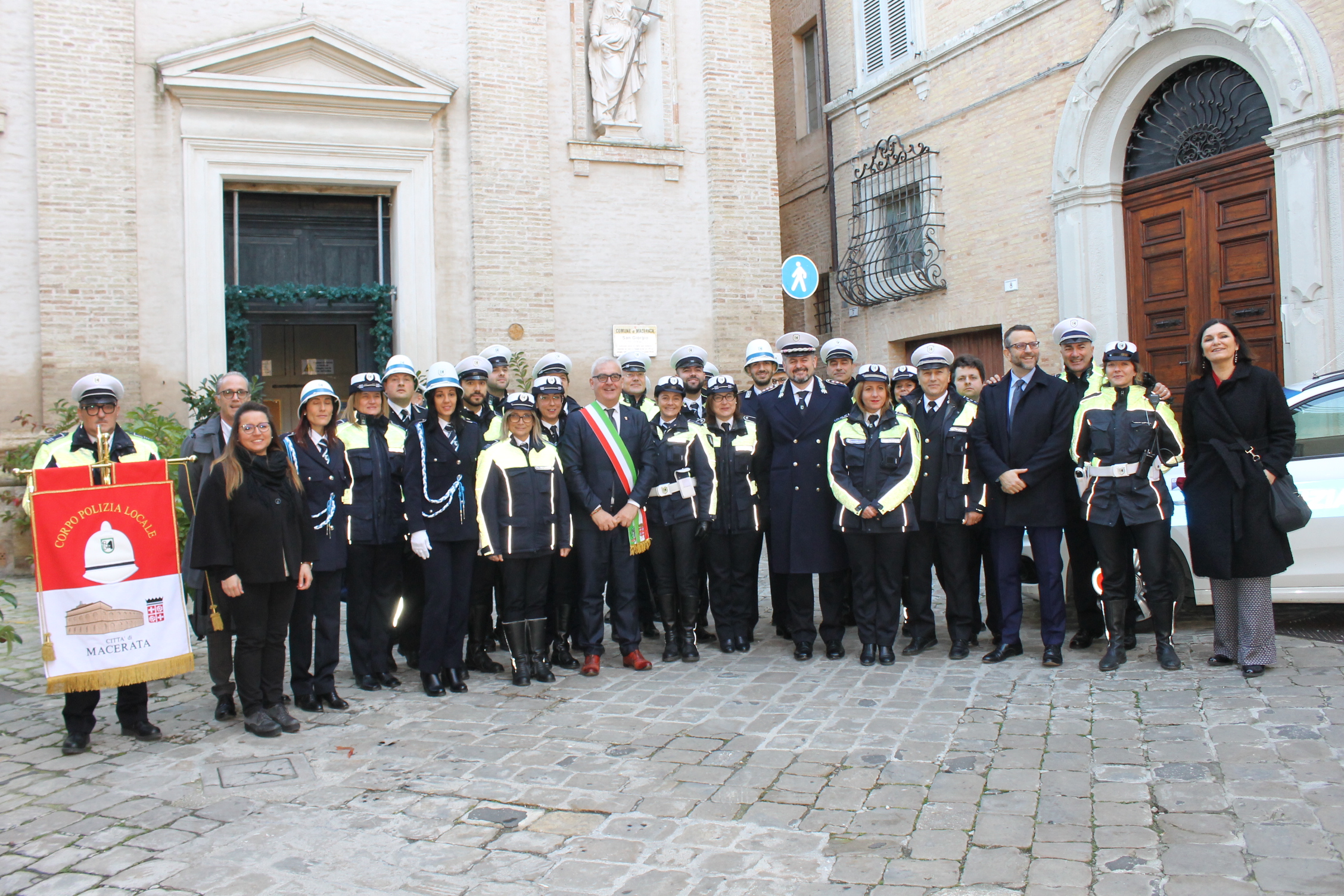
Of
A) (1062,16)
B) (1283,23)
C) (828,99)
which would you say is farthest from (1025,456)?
(828,99)

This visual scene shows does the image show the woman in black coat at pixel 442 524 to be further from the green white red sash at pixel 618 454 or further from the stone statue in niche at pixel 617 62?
the stone statue in niche at pixel 617 62

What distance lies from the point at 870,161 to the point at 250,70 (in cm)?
919

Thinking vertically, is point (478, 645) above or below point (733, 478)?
below

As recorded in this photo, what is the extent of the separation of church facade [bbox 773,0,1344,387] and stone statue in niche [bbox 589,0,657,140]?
14.5 ft

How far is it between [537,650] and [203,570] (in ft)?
6.48

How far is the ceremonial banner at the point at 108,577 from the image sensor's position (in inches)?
208

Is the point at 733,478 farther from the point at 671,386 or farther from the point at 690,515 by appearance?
the point at 671,386

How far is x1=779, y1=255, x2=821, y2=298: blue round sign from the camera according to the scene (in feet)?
40.2

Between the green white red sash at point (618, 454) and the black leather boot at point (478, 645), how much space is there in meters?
1.09

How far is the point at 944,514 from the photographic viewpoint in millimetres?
6727

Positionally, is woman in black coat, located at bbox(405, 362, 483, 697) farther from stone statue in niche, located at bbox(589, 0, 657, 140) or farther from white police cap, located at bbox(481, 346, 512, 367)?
stone statue in niche, located at bbox(589, 0, 657, 140)

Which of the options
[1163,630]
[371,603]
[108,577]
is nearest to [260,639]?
[108,577]

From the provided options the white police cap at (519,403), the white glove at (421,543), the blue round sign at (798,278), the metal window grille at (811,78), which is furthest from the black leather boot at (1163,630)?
the metal window grille at (811,78)

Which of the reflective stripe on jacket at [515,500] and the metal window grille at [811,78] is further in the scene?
the metal window grille at [811,78]
